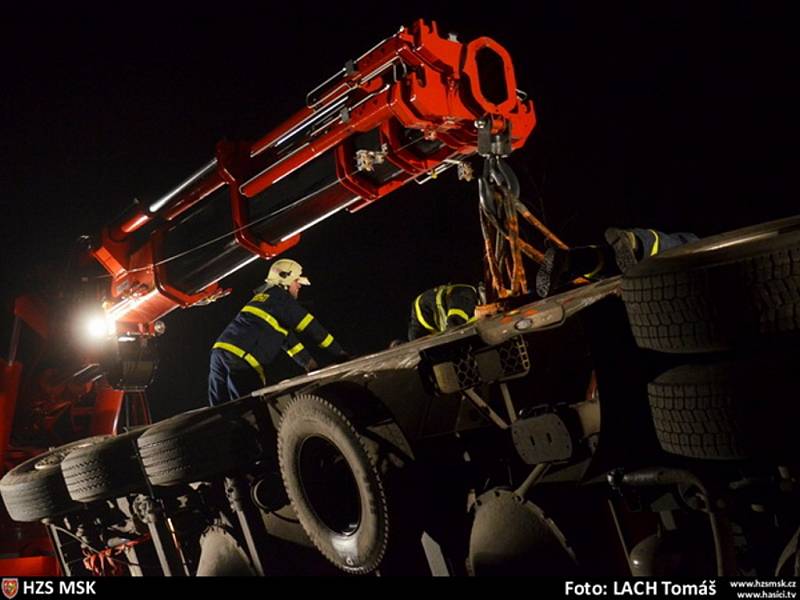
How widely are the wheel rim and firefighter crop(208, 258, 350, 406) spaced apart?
6.13ft

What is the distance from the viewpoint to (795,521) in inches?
91.8

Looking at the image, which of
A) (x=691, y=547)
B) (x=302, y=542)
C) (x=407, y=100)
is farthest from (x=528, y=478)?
(x=407, y=100)

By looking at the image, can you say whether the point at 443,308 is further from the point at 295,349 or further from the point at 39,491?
the point at 39,491

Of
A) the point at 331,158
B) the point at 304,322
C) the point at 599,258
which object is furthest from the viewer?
the point at 304,322

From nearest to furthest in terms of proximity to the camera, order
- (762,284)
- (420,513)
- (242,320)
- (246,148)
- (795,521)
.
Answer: (762,284)
(795,521)
(420,513)
(246,148)
(242,320)

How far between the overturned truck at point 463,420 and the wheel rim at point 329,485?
0.01 metres

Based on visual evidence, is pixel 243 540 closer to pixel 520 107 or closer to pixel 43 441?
pixel 520 107

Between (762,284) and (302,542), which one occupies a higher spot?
(762,284)

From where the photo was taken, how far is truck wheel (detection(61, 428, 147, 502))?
4.77 m

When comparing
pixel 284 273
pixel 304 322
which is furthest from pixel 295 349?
pixel 284 273

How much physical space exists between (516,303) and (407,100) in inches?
47.8

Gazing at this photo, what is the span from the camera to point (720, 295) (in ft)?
7.09

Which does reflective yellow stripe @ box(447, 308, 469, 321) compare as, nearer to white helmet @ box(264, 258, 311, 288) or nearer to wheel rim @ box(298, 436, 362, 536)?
white helmet @ box(264, 258, 311, 288)

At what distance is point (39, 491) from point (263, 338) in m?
1.73
